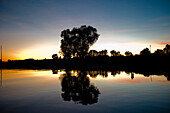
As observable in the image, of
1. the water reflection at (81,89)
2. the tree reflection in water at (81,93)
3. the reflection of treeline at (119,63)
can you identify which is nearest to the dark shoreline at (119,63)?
the reflection of treeline at (119,63)

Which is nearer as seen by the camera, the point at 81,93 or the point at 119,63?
the point at 81,93

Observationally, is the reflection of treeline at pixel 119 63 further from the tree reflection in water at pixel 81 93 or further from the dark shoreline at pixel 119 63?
the tree reflection in water at pixel 81 93

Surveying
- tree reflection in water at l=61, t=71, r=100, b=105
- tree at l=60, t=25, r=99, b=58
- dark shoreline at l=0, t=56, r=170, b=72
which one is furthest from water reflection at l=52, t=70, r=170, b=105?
tree at l=60, t=25, r=99, b=58

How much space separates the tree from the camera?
194 feet

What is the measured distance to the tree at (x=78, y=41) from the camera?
59.0m

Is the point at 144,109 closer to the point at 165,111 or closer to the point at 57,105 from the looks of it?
the point at 165,111

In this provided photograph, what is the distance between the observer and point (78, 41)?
59.9m

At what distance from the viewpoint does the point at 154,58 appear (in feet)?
131

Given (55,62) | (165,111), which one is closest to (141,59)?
(165,111)

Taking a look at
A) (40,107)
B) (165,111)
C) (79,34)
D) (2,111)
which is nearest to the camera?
(165,111)

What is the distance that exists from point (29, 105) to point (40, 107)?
0.92 meters

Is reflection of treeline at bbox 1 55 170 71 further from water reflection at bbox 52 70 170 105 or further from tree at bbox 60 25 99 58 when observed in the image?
water reflection at bbox 52 70 170 105

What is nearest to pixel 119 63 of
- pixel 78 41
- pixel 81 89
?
pixel 78 41

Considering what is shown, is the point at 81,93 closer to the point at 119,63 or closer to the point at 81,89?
the point at 81,89
